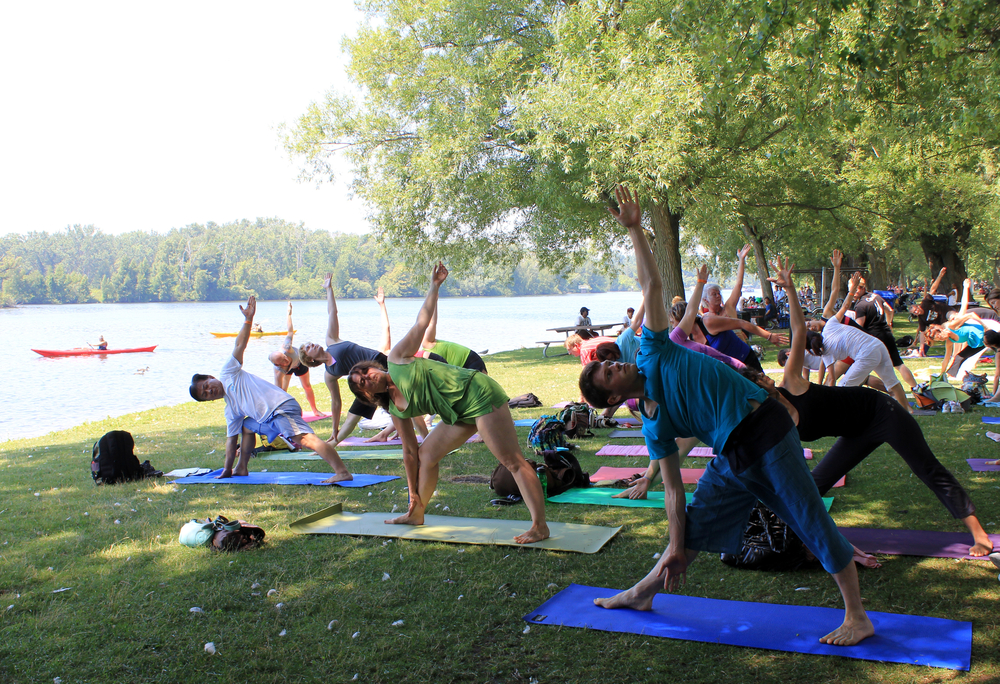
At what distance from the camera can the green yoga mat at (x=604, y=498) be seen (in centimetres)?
600

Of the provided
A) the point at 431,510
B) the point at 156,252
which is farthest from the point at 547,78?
the point at 156,252

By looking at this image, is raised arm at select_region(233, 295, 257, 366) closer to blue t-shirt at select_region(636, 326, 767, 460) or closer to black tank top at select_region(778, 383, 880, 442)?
blue t-shirt at select_region(636, 326, 767, 460)

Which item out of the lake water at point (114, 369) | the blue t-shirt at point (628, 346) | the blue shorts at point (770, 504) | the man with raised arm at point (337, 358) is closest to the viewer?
the blue shorts at point (770, 504)

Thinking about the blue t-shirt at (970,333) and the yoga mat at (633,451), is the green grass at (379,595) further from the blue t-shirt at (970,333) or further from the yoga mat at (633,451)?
the blue t-shirt at (970,333)

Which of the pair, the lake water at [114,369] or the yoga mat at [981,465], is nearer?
the yoga mat at [981,465]

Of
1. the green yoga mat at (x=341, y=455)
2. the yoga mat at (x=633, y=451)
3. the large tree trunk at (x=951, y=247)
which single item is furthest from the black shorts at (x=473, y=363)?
the large tree trunk at (x=951, y=247)

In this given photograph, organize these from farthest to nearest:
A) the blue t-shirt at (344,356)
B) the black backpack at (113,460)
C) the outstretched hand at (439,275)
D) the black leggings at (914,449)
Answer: the blue t-shirt at (344,356) → the black backpack at (113,460) → the outstretched hand at (439,275) → the black leggings at (914,449)

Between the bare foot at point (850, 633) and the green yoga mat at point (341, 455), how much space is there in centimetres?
597

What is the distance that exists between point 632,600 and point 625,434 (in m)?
5.63

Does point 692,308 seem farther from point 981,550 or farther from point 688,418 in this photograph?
point 688,418

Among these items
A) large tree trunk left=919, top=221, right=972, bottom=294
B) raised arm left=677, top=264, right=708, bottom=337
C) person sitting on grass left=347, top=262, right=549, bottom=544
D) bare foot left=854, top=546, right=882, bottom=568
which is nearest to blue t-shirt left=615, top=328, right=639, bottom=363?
raised arm left=677, top=264, right=708, bottom=337

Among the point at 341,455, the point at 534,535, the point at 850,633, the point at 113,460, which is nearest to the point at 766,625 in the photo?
the point at 850,633

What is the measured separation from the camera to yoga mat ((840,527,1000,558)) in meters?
4.45

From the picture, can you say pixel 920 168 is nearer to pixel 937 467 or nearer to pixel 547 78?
pixel 547 78
